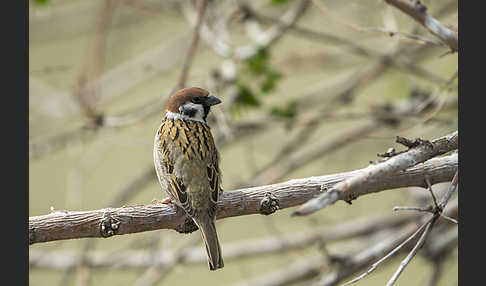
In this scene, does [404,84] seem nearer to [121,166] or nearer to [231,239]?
[231,239]

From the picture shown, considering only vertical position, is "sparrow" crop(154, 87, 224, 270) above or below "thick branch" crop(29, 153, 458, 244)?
above

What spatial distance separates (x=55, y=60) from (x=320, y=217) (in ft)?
11.4

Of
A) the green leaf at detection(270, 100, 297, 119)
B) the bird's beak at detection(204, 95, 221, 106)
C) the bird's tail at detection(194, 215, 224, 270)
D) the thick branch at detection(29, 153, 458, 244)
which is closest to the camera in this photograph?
the thick branch at detection(29, 153, 458, 244)

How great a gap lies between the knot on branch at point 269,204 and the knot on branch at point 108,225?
0.64 m

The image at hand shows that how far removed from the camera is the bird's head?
154 inches

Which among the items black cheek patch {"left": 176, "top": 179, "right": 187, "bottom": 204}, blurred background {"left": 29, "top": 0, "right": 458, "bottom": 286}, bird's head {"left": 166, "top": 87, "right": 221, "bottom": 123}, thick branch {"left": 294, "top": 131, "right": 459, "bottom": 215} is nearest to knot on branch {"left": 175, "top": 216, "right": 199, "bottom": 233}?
black cheek patch {"left": 176, "top": 179, "right": 187, "bottom": 204}

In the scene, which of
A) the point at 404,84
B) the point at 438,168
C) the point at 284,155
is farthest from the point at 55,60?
the point at 438,168

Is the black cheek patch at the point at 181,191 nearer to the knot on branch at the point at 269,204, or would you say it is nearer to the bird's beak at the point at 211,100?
the knot on branch at the point at 269,204

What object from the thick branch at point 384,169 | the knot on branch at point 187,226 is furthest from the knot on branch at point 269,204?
the knot on branch at point 187,226

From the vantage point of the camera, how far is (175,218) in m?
3.01

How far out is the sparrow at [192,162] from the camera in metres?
3.22

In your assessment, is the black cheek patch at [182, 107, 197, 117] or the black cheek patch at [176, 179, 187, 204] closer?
the black cheek patch at [176, 179, 187, 204]

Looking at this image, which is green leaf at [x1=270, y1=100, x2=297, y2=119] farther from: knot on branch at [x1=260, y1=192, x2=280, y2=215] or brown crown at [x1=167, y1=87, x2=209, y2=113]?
knot on branch at [x1=260, y1=192, x2=280, y2=215]

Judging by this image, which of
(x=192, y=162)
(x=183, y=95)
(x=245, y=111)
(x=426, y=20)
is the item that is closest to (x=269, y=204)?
(x=192, y=162)
